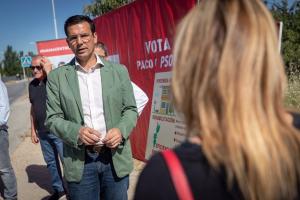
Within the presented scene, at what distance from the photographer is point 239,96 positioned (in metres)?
1.04

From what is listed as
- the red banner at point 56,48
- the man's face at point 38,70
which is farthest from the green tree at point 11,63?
the man's face at point 38,70

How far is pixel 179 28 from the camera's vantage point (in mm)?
1123

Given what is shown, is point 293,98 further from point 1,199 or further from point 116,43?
point 1,199

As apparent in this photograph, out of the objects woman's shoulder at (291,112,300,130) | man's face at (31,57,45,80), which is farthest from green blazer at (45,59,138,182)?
man's face at (31,57,45,80)

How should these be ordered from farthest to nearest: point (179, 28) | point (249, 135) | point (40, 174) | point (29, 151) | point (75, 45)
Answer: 1. point (29, 151)
2. point (40, 174)
3. point (75, 45)
4. point (179, 28)
5. point (249, 135)

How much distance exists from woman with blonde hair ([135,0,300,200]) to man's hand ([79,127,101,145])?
146cm

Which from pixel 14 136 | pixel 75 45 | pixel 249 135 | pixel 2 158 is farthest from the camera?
pixel 14 136

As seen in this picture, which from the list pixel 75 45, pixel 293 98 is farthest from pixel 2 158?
pixel 293 98

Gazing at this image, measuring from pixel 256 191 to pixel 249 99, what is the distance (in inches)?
10.0

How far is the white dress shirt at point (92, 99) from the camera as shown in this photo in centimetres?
266

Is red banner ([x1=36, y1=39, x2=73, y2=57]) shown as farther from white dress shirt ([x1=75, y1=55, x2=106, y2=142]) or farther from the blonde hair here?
the blonde hair

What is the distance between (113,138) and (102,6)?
10.7 metres

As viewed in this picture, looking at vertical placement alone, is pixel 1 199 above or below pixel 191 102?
below

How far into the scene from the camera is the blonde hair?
1.01m
